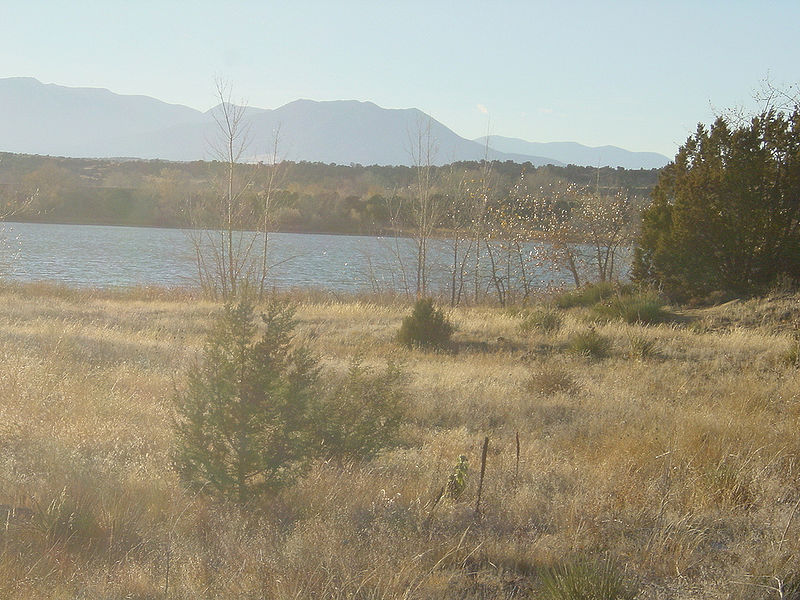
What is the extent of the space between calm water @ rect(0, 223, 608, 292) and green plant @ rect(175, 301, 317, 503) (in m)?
16.0

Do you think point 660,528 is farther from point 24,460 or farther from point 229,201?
point 229,201

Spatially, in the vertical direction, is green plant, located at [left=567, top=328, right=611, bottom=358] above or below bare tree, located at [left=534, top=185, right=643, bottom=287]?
below

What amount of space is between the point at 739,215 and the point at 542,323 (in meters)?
5.24

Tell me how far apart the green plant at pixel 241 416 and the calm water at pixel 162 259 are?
52.5 ft

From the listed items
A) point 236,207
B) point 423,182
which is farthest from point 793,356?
point 236,207

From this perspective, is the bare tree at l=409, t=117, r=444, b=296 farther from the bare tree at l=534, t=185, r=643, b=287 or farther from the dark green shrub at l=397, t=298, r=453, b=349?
the dark green shrub at l=397, t=298, r=453, b=349

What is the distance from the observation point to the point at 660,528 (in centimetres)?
429

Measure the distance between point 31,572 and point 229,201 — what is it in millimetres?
16572

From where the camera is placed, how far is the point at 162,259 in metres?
39.2

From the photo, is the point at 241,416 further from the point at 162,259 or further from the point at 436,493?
the point at 162,259

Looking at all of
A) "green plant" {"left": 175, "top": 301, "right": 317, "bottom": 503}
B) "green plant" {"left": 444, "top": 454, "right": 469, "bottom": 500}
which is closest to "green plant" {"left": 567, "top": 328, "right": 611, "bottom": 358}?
"green plant" {"left": 444, "top": 454, "right": 469, "bottom": 500}

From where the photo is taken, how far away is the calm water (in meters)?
26.8

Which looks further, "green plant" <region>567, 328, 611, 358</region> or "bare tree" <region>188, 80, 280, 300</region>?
"bare tree" <region>188, 80, 280, 300</region>

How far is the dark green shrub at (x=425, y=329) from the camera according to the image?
13.5m
